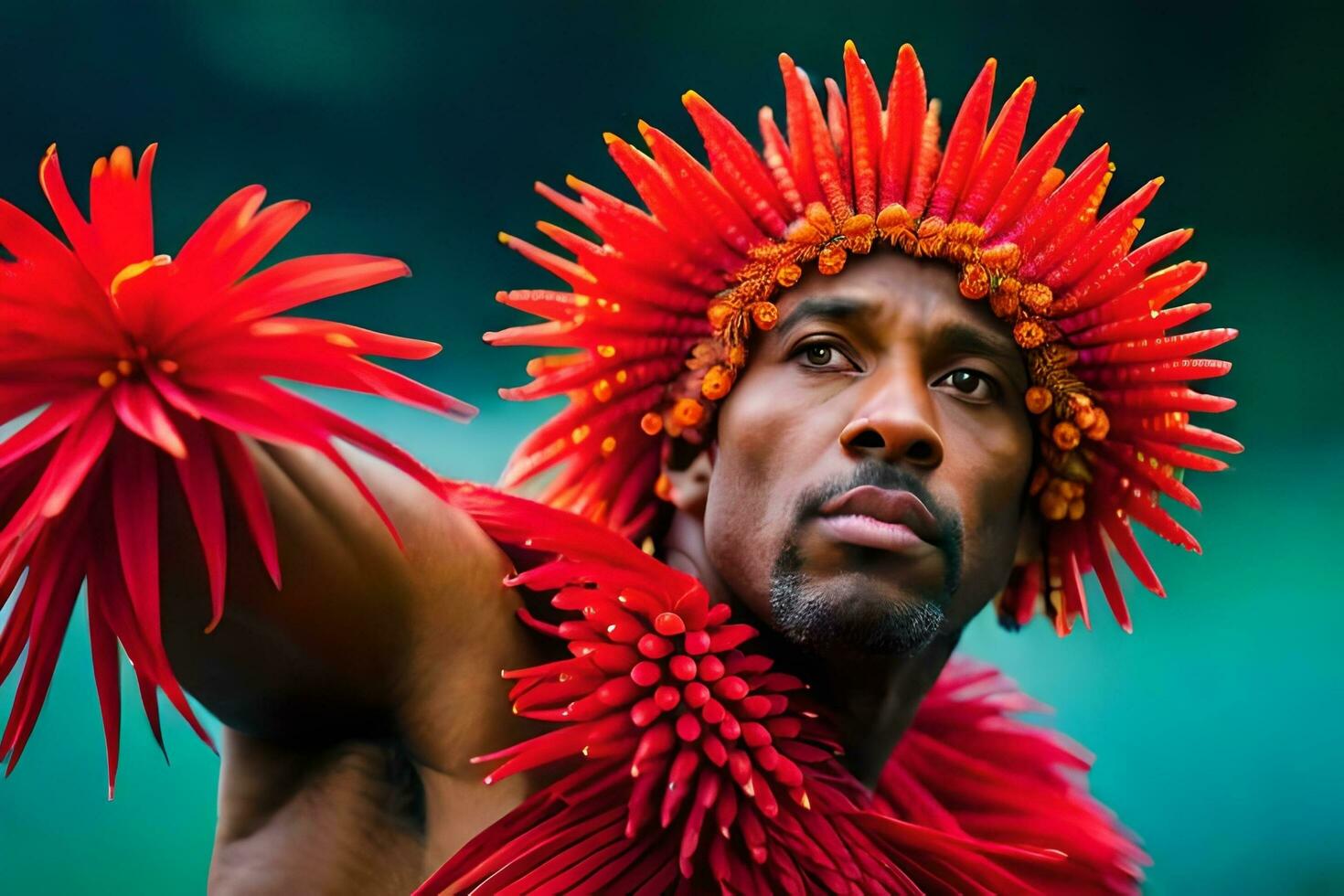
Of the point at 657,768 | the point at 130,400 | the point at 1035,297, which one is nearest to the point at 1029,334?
the point at 1035,297

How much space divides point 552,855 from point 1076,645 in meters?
1.81

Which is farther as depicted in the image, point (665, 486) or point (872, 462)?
point (665, 486)

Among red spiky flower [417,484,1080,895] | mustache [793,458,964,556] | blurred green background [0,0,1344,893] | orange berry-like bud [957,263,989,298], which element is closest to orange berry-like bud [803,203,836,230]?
orange berry-like bud [957,263,989,298]

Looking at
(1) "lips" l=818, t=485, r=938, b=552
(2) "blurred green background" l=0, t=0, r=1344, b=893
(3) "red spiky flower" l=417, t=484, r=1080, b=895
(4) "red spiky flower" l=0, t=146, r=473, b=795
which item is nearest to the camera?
(4) "red spiky flower" l=0, t=146, r=473, b=795

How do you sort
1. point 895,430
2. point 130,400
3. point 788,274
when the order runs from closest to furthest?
point 130,400 → point 895,430 → point 788,274

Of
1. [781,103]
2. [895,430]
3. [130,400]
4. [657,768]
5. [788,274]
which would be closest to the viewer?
[130,400]

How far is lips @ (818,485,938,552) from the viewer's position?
3.28 feet

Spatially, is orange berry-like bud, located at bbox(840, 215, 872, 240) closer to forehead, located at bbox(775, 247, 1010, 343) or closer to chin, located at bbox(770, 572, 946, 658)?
forehead, located at bbox(775, 247, 1010, 343)

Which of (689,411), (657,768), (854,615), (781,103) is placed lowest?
(657,768)

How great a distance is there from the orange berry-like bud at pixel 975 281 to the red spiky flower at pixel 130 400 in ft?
1.66

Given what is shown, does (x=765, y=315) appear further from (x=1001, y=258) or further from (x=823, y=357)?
(x=1001, y=258)

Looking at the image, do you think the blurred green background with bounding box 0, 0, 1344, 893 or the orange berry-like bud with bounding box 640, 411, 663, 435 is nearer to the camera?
the orange berry-like bud with bounding box 640, 411, 663, 435

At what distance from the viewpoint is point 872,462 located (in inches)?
40.5

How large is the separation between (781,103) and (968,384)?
1.43 meters
